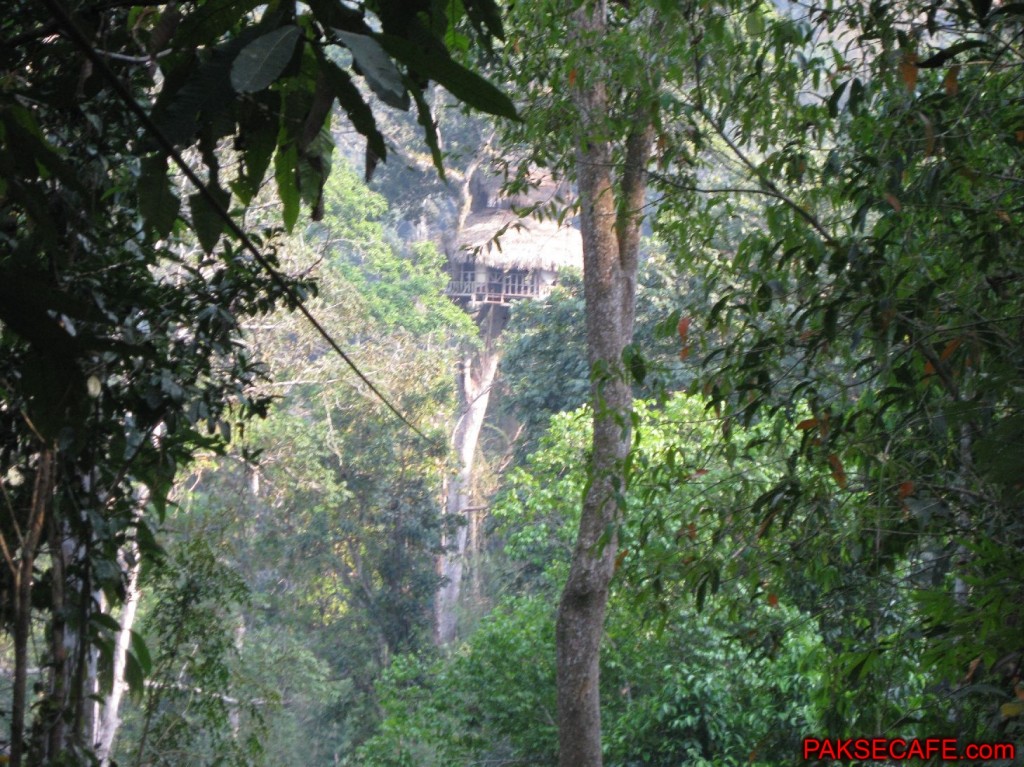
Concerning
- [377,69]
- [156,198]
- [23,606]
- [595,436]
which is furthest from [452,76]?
[595,436]

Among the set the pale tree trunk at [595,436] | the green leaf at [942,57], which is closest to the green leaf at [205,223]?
the green leaf at [942,57]

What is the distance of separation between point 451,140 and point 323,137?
17.5 meters

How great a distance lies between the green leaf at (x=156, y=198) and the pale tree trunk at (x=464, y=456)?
492 inches

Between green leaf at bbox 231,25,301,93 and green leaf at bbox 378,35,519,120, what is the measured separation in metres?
0.06

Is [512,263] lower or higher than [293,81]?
higher

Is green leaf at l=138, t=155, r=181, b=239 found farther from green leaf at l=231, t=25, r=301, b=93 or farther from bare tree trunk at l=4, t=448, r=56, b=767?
bare tree trunk at l=4, t=448, r=56, b=767

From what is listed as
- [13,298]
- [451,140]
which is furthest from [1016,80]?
[451,140]

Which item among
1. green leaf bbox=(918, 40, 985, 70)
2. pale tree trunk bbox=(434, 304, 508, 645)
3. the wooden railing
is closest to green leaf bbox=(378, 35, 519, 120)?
green leaf bbox=(918, 40, 985, 70)

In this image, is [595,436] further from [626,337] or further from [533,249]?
[533,249]

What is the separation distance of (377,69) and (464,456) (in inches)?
604

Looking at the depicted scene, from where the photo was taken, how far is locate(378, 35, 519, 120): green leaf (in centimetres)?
68

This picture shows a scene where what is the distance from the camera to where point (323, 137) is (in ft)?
3.29

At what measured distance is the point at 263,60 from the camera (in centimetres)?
67

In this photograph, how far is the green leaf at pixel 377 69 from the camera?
0.64 meters
